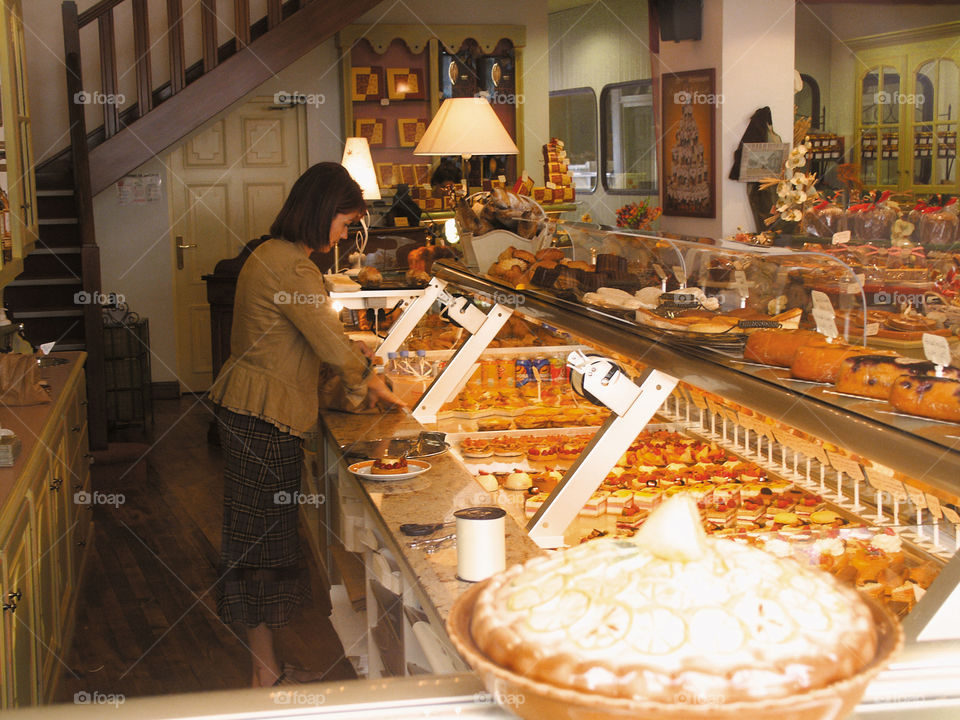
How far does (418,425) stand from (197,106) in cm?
477

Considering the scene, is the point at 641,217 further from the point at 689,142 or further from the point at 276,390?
the point at 276,390

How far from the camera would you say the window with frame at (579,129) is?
515 inches

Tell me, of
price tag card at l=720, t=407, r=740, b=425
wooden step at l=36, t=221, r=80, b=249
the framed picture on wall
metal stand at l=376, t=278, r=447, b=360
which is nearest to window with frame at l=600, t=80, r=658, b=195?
the framed picture on wall

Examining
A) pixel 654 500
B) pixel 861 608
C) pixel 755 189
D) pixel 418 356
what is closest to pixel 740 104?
pixel 755 189

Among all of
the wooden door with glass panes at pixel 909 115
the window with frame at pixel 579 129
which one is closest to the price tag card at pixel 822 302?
the wooden door with glass panes at pixel 909 115

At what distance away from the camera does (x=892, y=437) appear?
4.89ft

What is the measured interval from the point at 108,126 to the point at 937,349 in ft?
23.1

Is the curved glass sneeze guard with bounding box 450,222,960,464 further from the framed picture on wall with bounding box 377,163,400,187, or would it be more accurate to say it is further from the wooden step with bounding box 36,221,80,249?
the framed picture on wall with bounding box 377,163,400,187

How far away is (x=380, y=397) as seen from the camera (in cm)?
386

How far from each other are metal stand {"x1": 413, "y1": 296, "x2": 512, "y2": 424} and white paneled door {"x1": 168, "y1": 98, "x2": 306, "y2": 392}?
5.69m

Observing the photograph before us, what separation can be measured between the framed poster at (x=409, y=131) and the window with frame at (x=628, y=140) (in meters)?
Answer: 3.48

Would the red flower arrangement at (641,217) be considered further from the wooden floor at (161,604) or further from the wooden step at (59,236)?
the wooden step at (59,236)

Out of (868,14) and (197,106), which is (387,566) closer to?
(197,106)

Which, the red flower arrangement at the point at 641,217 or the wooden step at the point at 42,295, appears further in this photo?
the red flower arrangement at the point at 641,217
